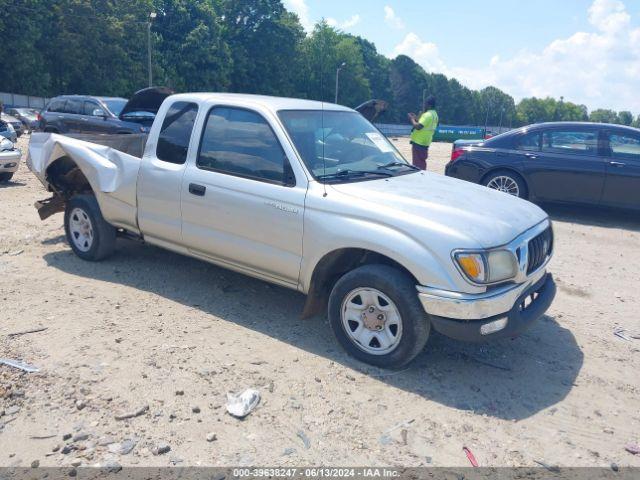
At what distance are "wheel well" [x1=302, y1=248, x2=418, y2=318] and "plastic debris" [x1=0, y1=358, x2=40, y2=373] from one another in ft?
6.36

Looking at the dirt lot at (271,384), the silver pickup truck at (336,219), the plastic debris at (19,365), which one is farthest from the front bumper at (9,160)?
the plastic debris at (19,365)

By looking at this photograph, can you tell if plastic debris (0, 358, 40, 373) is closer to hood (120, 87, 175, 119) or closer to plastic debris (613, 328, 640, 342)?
hood (120, 87, 175, 119)

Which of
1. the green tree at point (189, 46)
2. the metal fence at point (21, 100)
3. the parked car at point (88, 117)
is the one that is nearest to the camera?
the parked car at point (88, 117)

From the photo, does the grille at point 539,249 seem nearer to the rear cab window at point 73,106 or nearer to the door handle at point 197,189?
the door handle at point 197,189

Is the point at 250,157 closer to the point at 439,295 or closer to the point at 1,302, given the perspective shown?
the point at 439,295

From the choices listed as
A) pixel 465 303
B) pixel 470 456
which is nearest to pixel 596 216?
pixel 465 303

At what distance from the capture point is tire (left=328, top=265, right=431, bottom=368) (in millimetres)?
3885

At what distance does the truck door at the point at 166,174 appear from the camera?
5.14 meters

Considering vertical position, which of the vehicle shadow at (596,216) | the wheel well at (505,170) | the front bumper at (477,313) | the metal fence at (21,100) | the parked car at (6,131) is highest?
the metal fence at (21,100)

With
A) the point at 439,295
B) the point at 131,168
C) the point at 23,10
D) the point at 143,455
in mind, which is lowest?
the point at 143,455

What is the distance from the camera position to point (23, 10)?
4469 centimetres

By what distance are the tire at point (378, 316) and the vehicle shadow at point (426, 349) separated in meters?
0.14

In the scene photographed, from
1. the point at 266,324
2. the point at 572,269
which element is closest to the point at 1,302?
the point at 266,324

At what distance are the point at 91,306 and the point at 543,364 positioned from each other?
382cm
